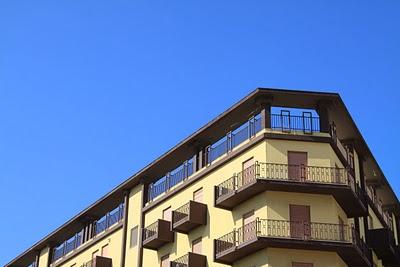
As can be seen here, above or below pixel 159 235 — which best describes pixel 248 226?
below

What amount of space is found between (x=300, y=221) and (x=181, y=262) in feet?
28.2

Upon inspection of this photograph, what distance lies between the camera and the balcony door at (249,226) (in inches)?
1759

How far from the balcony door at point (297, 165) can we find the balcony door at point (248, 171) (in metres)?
2.20

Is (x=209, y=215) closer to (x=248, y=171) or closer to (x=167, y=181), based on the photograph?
(x=248, y=171)

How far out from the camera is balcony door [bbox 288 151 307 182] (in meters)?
45.7

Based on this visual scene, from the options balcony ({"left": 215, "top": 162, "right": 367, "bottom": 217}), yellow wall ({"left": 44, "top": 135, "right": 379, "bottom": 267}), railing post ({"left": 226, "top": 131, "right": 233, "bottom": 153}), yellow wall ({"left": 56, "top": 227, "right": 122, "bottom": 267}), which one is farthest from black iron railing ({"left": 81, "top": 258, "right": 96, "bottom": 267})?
railing post ({"left": 226, "top": 131, "right": 233, "bottom": 153})

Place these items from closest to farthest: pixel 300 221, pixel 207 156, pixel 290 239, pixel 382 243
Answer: pixel 290 239 < pixel 300 221 < pixel 382 243 < pixel 207 156

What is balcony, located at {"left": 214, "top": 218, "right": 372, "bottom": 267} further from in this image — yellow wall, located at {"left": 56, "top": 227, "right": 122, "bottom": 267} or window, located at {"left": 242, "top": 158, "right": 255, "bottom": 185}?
yellow wall, located at {"left": 56, "top": 227, "right": 122, "bottom": 267}

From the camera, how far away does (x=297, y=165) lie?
46094 mm

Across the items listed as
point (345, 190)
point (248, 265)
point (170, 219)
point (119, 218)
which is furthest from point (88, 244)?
point (345, 190)

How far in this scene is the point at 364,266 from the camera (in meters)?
47.1

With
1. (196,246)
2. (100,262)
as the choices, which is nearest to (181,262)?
(196,246)

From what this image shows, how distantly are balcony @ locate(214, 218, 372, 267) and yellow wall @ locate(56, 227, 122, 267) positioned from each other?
1367 centimetres

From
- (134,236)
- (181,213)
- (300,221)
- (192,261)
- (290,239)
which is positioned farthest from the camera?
(134,236)
